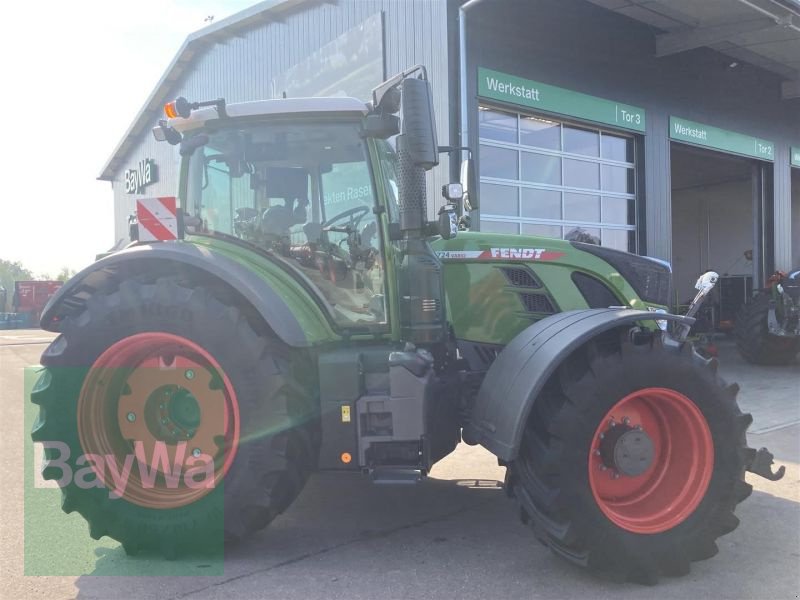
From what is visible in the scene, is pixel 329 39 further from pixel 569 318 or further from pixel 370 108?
pixel 569 318

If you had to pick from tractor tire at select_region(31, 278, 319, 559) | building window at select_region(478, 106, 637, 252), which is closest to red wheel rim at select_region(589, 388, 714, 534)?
tractor tire at select_region(31, 278, 319, 559)

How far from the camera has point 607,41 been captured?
1123cm

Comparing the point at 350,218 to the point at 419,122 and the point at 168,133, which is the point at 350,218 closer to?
the point at 419,122

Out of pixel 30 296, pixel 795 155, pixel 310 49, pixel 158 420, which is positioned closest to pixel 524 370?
pixel 158 420

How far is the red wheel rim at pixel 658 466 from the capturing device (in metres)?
3.40

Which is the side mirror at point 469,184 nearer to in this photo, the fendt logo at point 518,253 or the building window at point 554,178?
the fendt logo at point 518,253

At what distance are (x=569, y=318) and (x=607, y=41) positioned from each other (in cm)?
923

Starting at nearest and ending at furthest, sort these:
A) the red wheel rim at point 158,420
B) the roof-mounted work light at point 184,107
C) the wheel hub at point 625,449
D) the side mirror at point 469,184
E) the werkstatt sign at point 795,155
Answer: the wheel hub at point 625,449 < the red wheel rim at point 158,420 < the roof-mounted work light at point 184,107 < the side mirror at point 469,184 < the werkstatt sign at point 795,155

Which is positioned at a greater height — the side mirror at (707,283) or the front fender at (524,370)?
the side mirror at (707,283)

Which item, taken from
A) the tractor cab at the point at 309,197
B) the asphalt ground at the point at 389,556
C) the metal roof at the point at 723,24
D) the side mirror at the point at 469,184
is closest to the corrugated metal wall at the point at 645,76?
the metal roof at the point at 723,24

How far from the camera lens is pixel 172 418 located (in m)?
3.72

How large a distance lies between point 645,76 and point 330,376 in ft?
35.0

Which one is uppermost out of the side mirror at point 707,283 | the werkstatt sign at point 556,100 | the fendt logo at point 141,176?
the fendt logo at point 141,176

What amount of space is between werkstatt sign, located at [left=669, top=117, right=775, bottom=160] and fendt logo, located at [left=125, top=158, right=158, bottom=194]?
13.1m
